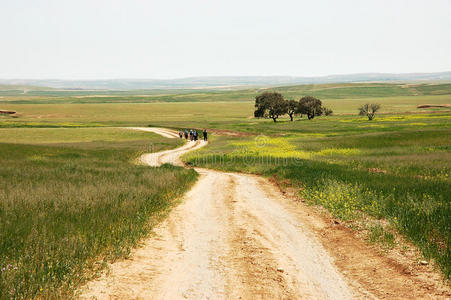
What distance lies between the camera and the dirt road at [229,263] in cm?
757

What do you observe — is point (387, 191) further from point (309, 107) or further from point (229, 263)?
point (309, 107)

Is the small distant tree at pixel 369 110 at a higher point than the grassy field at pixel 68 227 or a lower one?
lower

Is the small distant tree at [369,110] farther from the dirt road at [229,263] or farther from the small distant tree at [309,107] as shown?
the dirt road at [229,263]

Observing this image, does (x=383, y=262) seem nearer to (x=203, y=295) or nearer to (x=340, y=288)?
(x=340, y=288)

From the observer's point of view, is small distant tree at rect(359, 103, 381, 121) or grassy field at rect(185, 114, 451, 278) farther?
small distant tree at rect(359, 103, 381, 121)

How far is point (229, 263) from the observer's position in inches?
359

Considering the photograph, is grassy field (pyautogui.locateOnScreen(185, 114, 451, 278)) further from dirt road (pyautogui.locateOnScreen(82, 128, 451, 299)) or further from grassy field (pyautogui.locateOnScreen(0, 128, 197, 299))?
grassy field (pyautogui.locateOnScreen(0, 128, 197, 299))

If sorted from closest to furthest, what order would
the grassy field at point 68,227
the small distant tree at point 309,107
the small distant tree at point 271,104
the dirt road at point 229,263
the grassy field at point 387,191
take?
the grassy field at point 68,227 < the dirt road at point 229,263 < the grassy field at point 387,191 < the small distant tree at point 271,104 < the small distant tree at point 309,107

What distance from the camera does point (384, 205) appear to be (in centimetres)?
1355

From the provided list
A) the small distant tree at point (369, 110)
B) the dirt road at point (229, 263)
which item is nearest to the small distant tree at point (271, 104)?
the small distant tree at point (369, 110)

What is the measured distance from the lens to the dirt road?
757 cm

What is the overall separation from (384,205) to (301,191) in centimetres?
572

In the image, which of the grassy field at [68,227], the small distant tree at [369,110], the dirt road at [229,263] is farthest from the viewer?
the small distant tree at [369,110]

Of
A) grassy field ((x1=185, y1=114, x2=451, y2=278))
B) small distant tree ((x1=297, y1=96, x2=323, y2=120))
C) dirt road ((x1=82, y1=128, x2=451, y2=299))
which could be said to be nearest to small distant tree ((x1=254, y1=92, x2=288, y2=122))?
small distant tree ((x1=297, y1=96, x2=323, y2=120))
